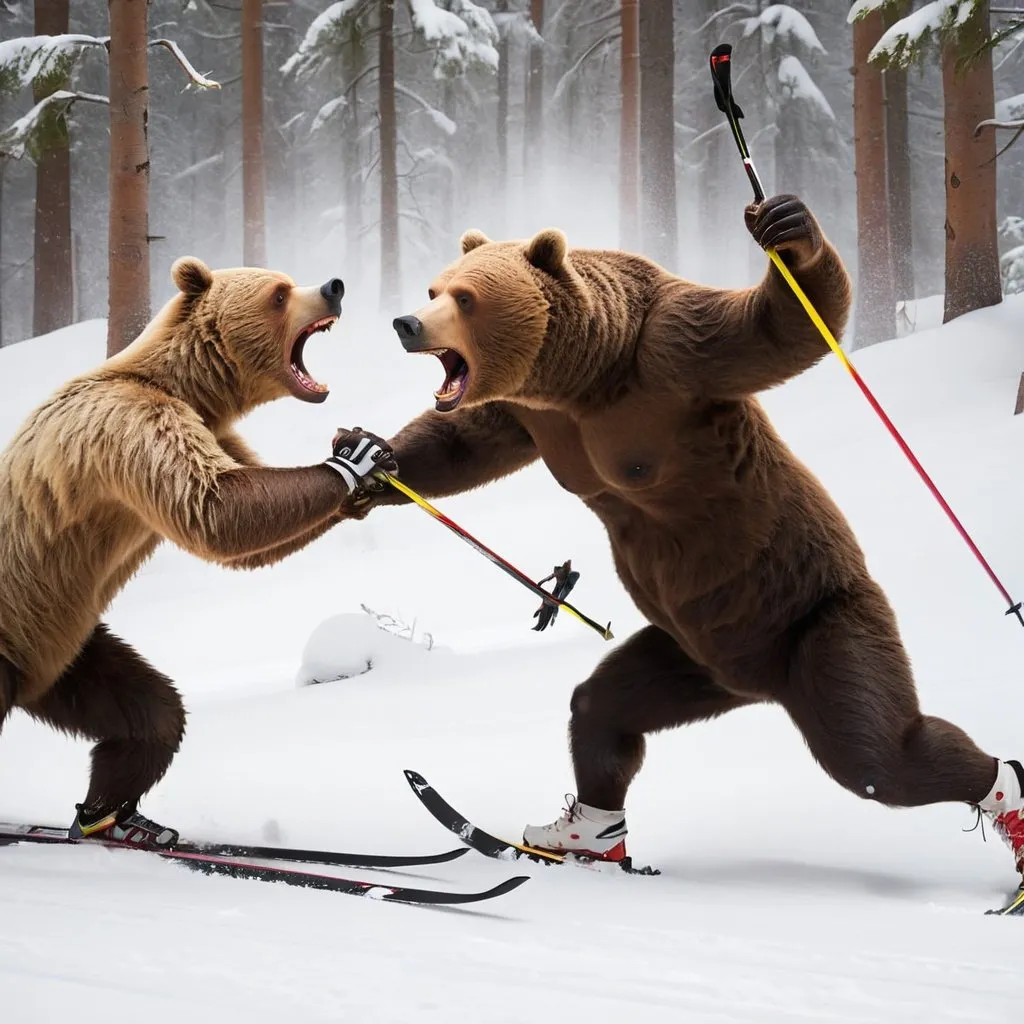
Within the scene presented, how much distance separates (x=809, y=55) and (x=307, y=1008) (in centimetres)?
1888

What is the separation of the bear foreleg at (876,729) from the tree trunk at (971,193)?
735 centimetres

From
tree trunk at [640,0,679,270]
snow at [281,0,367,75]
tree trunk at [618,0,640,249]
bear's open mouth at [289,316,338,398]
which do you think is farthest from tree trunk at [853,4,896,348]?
bear's open mouth at [289,316,338,398]

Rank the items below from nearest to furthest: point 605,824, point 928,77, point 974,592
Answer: point 605,824
point 974,592
point 928,77

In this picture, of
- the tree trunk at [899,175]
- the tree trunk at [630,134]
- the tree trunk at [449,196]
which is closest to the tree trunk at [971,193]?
the tree trunk at [630,134]

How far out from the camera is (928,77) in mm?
23734

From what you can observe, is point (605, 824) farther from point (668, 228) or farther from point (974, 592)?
point (668, 228)

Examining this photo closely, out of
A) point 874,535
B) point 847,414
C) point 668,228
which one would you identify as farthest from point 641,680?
point 668,228

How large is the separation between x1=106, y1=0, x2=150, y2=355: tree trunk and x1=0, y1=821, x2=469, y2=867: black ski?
6281 mm

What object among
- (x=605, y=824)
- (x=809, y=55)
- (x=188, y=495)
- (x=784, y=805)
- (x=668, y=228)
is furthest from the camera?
(x=809, y=55)

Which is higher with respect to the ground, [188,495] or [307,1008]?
[188,495]

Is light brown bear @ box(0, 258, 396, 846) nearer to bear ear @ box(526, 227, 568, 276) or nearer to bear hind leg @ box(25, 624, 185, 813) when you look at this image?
bear hind leg @ box(25, 624, 185, 813)

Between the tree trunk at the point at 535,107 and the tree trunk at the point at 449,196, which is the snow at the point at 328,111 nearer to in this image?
the tree trunk at the point at 535,107

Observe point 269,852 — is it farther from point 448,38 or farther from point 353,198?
point 353,198

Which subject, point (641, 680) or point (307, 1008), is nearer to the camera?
point (307, 1008)
